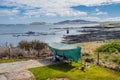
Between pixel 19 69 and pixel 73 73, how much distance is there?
3.07m

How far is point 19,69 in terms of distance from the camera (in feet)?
40.3

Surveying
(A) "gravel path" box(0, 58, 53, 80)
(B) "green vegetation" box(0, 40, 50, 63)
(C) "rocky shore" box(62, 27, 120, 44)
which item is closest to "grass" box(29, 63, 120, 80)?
(A) "gravel path" box(0, 58, 53, 80)

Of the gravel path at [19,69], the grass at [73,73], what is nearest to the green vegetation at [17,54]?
the gravel path at [19,69]

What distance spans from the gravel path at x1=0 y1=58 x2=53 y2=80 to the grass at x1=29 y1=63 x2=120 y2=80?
0.49 metres

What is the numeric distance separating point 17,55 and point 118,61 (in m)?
7.27

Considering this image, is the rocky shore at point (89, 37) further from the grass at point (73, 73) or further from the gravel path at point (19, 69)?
the grass at point (73, 73)

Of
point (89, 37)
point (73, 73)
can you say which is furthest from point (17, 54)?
point (89, 37)

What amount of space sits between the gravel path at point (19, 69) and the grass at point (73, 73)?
1.59 ft

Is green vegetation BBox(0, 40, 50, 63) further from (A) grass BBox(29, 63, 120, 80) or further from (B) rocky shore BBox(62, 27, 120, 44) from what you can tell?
(B) rocky shore BBox(62, 27, 120, 44)

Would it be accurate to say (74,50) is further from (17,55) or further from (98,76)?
(17,55)

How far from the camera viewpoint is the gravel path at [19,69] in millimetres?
10922

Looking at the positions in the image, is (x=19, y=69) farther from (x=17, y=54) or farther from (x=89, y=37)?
(x=89, y=37)

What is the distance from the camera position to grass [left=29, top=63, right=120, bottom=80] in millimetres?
10887

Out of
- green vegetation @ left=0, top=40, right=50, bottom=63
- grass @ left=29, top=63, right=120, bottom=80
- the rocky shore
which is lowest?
the rocky shore
